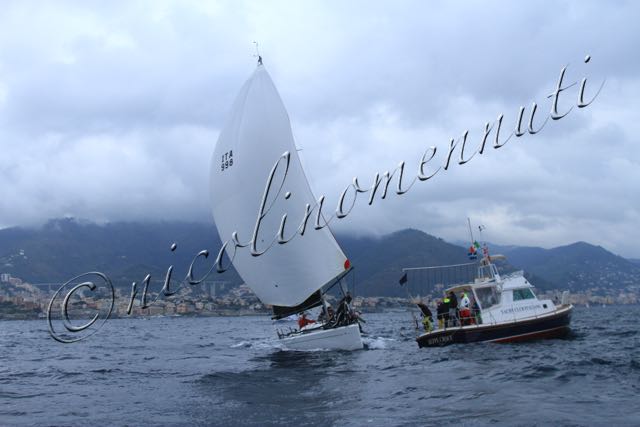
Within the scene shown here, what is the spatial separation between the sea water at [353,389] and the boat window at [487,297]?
2.96 meters

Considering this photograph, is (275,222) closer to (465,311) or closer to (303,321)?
(303,321)

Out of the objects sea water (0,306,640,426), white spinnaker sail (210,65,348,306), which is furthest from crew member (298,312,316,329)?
sea water (0,306,640,426)

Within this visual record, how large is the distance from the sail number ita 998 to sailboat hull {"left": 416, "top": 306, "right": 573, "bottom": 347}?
485 inches

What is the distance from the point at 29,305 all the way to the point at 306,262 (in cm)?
14395

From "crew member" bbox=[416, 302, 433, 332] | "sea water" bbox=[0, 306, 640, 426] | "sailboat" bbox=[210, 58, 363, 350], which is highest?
"sailboat" bbox=[210, 58, 363, 350]

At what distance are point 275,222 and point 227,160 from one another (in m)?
4.07

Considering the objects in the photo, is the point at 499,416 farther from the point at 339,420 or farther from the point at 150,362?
the point at 150,362

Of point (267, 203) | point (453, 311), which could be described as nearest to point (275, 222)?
point (267, 203)

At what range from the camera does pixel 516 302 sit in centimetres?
2847

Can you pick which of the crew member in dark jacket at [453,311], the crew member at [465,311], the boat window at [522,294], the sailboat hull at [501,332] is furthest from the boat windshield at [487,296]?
the sailboat hull at [501,332]

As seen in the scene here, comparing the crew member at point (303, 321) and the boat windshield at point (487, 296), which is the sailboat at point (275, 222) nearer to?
the crew member at point (303, 321)

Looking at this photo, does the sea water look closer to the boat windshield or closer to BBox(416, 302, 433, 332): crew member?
BBox(416, 302, 433, 332): crew member

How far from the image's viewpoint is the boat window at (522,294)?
2867 cm

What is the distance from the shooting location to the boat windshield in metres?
28.7
